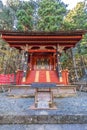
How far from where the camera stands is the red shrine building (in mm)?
10023

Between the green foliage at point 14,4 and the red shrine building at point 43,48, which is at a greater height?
the green foliage at point 14,4

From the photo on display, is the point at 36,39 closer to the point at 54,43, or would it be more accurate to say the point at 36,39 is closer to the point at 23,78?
the point at 54,43

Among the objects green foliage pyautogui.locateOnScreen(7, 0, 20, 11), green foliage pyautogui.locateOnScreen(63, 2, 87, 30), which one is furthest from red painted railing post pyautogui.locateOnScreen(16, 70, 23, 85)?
green foliage pyautogui.locateOnScreen(7, 0, 20, 11)

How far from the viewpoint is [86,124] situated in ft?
13.2

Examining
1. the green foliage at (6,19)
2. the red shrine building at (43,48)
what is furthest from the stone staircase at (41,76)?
the green foliage at (6,19)

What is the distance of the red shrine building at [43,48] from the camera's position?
32.9 feet

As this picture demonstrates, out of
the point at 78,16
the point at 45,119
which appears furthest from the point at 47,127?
the point at 78,16

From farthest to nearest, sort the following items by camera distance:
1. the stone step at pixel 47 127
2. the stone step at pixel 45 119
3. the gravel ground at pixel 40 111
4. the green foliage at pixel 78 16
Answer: the green foliage at pixel 78 16, the gravel ground at pixel 40 111, the stone step at pixel 45 119, the stone step at pixel 47 127

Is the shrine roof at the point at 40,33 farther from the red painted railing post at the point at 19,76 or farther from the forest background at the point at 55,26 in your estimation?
the forest background at the point at 55,26

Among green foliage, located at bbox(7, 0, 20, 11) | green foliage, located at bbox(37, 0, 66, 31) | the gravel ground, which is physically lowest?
the gravel ground

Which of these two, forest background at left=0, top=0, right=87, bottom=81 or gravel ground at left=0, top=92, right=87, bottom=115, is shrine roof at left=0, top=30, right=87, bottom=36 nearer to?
gravel ground at left=0, top=92, right=87, bottom=115

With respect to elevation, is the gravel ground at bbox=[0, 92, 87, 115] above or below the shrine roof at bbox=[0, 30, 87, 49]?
below

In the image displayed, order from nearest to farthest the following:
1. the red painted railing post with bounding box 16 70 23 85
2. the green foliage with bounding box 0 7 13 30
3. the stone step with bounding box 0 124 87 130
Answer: the stone step with bounding box 0 124 87 130 → the red painted railing post with bounding box 16 70 23 85 → the green foliage with bounding box 0 7 13 30

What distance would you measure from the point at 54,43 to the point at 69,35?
3.69 feet
